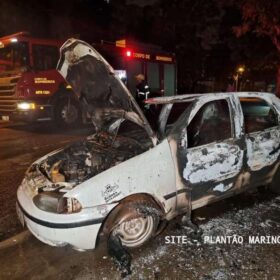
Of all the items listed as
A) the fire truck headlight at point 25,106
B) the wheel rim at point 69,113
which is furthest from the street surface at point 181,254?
the wheel rim at point 69,113

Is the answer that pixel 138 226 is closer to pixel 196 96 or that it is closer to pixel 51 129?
pixel 196 96

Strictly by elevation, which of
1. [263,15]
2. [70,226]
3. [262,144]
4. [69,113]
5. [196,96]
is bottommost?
[69,113]

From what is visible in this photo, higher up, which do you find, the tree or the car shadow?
the tree

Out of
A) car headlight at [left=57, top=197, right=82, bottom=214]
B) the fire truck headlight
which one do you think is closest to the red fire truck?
the fire truck headlight

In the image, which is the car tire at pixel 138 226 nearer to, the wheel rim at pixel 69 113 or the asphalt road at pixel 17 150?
the asphalt road at pixel 17 150

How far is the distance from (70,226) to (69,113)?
7848 millimetres

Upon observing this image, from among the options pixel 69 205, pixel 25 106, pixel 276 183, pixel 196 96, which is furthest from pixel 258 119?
pixel 25 106

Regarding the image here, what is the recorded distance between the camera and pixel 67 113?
10.0 metres

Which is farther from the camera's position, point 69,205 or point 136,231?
point 136,231

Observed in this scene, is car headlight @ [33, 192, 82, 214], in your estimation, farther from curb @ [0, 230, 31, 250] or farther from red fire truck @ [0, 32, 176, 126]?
red fire truck @ [0, 32, 176, 126]

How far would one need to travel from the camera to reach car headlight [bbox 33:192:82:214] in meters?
2.67

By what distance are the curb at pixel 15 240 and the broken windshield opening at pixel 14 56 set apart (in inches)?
266

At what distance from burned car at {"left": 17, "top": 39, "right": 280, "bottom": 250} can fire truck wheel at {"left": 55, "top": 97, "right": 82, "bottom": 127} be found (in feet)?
20.2

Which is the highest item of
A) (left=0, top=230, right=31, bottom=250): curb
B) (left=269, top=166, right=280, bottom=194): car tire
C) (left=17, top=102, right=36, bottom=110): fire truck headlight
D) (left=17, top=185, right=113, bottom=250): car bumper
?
(left=17, top=102, right=36, bottom=110): fire truck headlight
